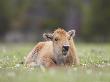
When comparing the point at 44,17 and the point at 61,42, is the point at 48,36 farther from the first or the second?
the point at 44,17

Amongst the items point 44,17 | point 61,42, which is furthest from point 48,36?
point 44,17

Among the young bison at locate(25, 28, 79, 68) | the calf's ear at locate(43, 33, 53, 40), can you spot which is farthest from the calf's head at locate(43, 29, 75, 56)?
the calf's ear at locate(43, 33, 53, 40)

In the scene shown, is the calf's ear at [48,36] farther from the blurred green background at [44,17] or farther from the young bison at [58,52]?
the blurred green background at [44,17]

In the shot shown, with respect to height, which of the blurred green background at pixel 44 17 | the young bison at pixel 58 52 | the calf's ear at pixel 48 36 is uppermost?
the blurred green background at pixel 44 17

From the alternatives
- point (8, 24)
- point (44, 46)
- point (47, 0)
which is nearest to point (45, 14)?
point (47, 0)

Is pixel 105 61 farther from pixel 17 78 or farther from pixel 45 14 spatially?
pixel 45 14

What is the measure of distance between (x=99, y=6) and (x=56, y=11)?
10301 millimetres

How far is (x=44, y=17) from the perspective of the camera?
2689 inches

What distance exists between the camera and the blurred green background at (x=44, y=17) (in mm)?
56969

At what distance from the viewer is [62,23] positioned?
63.8 m

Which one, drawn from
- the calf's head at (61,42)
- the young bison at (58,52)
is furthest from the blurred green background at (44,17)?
the calf's head at (61,42)

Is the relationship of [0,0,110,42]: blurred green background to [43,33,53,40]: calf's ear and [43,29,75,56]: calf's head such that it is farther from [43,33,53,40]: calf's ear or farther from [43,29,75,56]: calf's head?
[43,29,75,56]: calf's head

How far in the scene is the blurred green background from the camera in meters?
57.0

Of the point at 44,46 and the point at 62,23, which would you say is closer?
the point at 44,46
